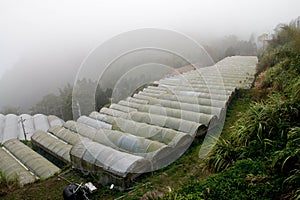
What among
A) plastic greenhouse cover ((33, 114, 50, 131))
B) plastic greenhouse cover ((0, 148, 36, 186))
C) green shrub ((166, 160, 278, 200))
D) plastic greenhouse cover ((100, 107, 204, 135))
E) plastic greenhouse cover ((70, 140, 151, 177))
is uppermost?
green shrub ((166, 160, 278, 200))

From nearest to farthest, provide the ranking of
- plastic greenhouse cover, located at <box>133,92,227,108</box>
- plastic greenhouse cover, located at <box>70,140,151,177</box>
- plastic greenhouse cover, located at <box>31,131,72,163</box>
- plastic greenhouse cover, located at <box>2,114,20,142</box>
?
plastic greenhouse cover, located at <box>70,140,151,177</box> → plastic greenhouse cover, located at <box>31,131,72,163</box> → plastic greenhouse cover, located at <box>133,92,227,108</box> → plastic greenhouse cover, located at <box>2,114,20,142</box>

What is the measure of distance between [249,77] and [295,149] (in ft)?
41.4

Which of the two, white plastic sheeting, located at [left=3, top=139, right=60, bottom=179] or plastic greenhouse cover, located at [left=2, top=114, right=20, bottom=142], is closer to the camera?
white plastic sheeting, located at [left=3, top=139, right=60, bottom=179]

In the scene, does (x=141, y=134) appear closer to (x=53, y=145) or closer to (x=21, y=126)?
(x=53, y=145)

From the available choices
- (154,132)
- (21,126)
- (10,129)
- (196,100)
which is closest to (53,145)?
(154,132)

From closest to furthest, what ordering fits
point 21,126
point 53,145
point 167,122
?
point 167,122 → point 53,145 → point 21,126

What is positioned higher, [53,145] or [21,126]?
[53,145]

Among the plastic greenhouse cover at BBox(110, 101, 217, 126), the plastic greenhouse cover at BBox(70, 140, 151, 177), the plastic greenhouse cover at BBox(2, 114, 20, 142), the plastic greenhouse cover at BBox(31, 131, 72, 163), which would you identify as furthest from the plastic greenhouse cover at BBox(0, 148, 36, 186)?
the plastic greenhouse cover at BBox(2, 114, 20, 142)

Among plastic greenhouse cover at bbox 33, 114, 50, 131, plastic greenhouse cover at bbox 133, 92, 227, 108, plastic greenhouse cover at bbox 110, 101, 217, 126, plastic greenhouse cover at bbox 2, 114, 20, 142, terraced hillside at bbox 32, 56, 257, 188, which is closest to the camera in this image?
terraced hillside at bbox 32, 56, 257, 188

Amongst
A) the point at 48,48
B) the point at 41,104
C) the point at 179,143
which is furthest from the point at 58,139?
the point at 48,48

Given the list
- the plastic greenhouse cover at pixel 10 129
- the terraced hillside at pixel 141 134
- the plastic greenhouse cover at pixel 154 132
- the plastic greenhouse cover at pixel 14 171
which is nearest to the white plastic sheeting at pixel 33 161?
the plastic greenhouse cover at pixel 14 171

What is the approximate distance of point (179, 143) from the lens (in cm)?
867

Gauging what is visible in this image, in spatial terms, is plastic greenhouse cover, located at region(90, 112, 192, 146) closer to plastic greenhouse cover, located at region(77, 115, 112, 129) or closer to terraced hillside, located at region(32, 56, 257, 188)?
terraced hillside, located at region(32, 56, 257, 188)

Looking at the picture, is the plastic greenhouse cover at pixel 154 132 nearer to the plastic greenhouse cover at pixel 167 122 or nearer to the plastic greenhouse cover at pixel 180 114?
the plastic greenhouse cover at pixel 167 122
